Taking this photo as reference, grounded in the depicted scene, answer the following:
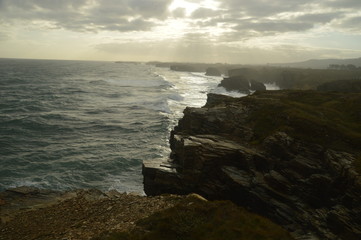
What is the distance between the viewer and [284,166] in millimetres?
20922

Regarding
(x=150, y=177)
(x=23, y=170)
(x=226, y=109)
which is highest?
(x=226, y=109)

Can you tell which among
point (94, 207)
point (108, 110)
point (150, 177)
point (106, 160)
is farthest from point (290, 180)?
point (108, 110)

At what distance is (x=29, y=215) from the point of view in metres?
19.0

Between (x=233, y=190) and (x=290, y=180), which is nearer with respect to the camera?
(x=290, y=180)

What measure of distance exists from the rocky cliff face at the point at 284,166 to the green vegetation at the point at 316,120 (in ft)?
0.24

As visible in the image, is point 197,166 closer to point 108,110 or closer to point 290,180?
point 290,180

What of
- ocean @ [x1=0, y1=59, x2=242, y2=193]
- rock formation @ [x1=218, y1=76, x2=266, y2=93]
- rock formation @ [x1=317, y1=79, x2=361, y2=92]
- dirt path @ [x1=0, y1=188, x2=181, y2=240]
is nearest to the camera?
dirt path @ [x1=0, y1=188, x2=181, y2=240]

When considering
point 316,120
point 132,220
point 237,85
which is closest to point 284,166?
point 316,120

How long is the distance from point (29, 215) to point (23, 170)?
14.9 meters

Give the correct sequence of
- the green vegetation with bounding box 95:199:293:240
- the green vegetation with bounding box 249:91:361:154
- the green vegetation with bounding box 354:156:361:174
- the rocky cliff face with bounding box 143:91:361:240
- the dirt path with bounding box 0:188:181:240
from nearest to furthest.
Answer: the green vegetation with bounding box 95:199:293:240
the dirt path with bounding box 0:188:181:240
the rocky cliff face with bounding box 143:91:361:240
the green vegetation with bounding box 354:156:361:174
the green vegetation with bounding box 249:91:361:154

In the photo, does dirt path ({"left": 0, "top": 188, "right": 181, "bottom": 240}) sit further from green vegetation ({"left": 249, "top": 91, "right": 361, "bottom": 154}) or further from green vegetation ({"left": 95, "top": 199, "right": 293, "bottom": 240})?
green vegetation ({"left": 249, "top": 91, "right": 361, "bottom": 154})

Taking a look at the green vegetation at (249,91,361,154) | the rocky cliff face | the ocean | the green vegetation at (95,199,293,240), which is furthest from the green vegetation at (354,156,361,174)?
the ocean

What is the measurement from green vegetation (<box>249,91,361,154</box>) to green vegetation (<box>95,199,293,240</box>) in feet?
38.2

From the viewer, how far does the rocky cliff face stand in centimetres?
1728
